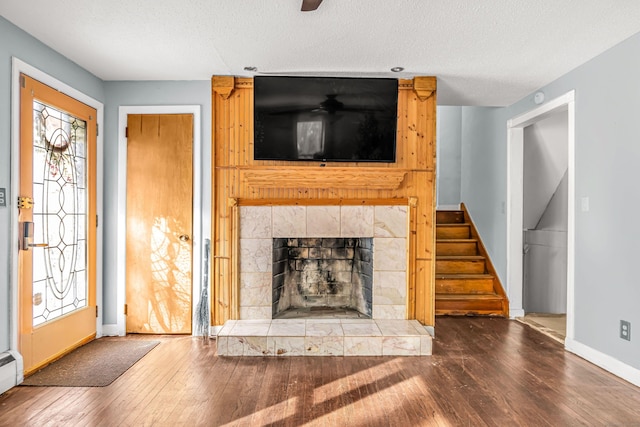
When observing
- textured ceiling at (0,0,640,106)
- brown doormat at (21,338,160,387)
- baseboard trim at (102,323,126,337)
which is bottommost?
brown doormat at (21,338,160,387)

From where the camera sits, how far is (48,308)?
308 centimetres

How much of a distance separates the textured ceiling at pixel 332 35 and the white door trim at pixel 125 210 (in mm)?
307

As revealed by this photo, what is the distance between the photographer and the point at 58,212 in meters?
3.18

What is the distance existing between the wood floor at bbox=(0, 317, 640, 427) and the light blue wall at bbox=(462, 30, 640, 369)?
36cm

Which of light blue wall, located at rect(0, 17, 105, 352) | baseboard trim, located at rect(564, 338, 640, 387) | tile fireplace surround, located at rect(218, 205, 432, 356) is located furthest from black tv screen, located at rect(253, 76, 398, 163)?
baseboard trim, located at rect(564, 338, 640, 387)

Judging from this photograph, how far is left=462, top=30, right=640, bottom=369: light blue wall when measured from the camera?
284 cm

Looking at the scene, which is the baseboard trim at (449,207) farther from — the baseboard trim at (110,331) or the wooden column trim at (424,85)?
the baseboard trim at (110,331)

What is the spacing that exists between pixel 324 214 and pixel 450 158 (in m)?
3.69

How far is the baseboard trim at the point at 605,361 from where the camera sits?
278 centimetres

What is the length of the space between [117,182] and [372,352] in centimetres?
268

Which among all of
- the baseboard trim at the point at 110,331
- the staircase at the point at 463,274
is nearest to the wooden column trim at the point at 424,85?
the staircase at the point at 463,274

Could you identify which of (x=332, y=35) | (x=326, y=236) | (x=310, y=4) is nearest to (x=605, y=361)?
(x=326, y=236)

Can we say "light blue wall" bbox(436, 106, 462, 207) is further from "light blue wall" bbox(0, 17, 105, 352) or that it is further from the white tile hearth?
"light blue wall" bbox(0, 17, 105, 352)

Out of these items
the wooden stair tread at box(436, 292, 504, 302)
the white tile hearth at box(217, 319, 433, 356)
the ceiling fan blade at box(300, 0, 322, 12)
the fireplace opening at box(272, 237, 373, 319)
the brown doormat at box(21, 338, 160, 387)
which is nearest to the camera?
the ceiling fan blade at box(300, 0, 322, 12)
